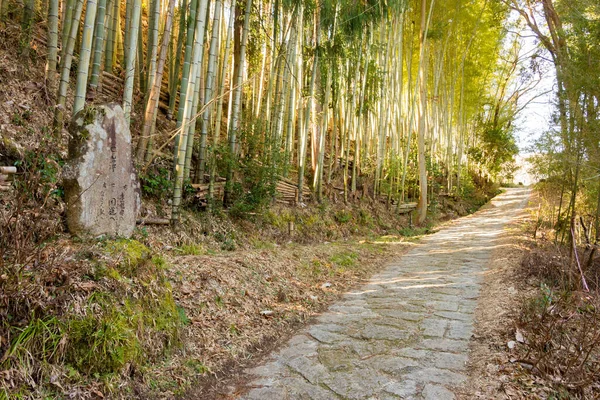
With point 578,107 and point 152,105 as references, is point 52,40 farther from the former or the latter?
point 578,107

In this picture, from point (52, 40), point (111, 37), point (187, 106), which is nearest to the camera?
point (52, 40)

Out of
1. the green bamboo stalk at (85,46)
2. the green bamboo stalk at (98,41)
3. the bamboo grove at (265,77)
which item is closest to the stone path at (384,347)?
the bamboo grove at (265,77)

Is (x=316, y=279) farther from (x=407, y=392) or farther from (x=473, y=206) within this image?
(x=473, y=206)

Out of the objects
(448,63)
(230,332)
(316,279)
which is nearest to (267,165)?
(316,279)

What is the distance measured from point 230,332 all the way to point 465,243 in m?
6.28

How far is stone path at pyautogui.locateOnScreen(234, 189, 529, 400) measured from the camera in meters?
2.33

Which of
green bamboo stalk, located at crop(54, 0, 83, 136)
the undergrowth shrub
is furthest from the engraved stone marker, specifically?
the undergrowth shrub

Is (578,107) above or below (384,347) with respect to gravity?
above

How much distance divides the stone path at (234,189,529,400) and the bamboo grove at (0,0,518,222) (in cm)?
220

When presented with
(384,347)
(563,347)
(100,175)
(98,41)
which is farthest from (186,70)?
(563,347)

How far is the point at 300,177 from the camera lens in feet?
24.2

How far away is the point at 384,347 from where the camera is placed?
2900mm

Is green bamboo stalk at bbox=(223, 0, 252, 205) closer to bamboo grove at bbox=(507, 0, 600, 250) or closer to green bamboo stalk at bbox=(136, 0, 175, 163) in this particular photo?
green bamboo stalk at bbox=(136, 0, 175, 163)

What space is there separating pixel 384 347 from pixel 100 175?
8.21 feet
